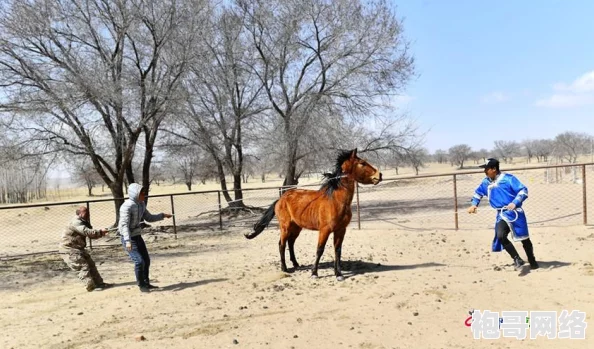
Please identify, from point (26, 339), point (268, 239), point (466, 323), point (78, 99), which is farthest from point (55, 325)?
point (78, 99)

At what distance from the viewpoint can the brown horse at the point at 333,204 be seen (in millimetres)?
6430

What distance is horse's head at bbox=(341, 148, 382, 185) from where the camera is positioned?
6496mm

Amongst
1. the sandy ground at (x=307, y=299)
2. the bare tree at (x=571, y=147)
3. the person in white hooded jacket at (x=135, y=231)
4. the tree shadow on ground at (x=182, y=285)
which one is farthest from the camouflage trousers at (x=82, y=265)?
the bare tree at (x=571, y=147)

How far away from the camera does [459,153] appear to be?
89.9 m

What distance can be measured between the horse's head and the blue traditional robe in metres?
1.44

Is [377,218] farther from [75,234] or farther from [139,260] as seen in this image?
[75,234]

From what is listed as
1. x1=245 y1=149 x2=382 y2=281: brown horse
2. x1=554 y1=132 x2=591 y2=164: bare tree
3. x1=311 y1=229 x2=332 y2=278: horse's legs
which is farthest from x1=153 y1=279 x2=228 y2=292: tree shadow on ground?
x1=554 y1=132 x2=591 y2=164: bare tree

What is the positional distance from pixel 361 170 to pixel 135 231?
3.31 m

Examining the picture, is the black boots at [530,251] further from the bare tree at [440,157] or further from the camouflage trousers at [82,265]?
the bare tree at [440,157]

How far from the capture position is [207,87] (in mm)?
16406

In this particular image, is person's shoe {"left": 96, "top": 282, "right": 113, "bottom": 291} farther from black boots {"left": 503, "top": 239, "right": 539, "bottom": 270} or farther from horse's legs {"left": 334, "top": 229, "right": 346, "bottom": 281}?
black boots {"left": 503, "top": 239, "right": 539, "bottom": 270}

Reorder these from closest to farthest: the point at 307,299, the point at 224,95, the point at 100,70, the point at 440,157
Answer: the point at 307,299 < the point at 100,70 < the point at 224,95 < the point at 440,157

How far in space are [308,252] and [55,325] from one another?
16.0 ft

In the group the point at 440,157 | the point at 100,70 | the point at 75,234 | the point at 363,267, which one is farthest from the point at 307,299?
the point at 440,157
